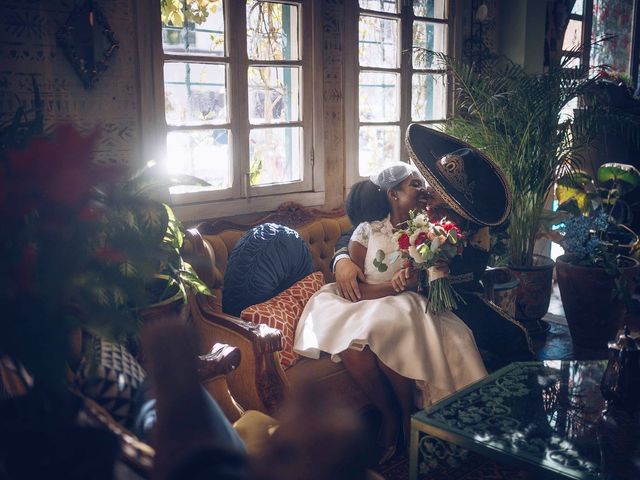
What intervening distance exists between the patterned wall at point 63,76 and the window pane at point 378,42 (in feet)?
5.72

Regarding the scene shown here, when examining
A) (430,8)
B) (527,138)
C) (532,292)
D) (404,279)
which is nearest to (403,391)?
(404,279)

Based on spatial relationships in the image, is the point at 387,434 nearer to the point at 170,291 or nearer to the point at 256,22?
the point at 170,291

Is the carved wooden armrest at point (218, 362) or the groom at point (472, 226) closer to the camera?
the carved wooden armrest at point (218, 362)

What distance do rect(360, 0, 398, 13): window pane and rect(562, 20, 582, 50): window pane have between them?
2.30 meters

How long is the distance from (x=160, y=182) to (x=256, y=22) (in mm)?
2052

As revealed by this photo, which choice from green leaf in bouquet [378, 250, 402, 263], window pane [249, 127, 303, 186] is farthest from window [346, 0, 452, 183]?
green leaf in bouquet [378, 250, 402, 263]

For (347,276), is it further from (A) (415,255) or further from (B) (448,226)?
(B) (448,226)

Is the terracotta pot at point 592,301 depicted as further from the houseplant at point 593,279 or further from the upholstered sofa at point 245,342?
the upholstered sofa at point 245,342

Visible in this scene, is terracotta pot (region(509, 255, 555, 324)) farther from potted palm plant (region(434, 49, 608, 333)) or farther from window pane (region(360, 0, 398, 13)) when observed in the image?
window pane (region(360, 0, 398, 13))

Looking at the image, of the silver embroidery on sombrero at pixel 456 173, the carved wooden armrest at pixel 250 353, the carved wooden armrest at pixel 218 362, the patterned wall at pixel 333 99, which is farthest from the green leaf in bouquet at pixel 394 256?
the patterned wall at pixel 333 99

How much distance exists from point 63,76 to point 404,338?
1.95 m

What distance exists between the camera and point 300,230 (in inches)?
156

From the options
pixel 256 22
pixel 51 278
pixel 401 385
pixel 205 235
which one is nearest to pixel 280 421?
pixel 51 278

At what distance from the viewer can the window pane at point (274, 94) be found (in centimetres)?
401
